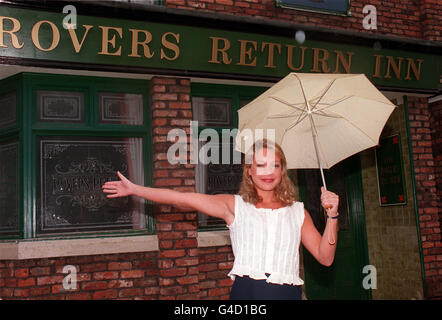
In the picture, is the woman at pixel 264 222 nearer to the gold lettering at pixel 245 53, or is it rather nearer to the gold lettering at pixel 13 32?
the gold lettering at pixel 13 32

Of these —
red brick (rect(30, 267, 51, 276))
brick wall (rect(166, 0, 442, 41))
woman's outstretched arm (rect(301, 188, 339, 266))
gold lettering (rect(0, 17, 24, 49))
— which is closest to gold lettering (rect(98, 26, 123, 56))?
gold lettering (rect(0, 17, 24, 49))

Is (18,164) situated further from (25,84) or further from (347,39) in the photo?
(347,39)

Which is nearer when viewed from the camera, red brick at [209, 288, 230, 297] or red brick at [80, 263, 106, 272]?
red brick at [80, 263, 106, 272]

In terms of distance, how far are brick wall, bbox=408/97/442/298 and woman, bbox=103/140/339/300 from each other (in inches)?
194

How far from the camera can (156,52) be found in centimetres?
588

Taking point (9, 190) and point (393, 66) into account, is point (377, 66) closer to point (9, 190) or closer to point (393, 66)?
point (393, 66)

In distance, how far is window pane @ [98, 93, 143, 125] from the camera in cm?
600

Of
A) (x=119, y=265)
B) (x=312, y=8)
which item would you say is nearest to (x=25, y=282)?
(x=119, y=265)

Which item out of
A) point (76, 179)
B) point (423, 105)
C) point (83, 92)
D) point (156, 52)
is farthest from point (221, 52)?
point (423, 105)

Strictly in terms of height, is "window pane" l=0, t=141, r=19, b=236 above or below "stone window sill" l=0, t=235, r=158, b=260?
above

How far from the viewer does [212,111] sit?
6.54 m

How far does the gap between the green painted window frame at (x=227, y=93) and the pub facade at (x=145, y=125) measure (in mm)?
16

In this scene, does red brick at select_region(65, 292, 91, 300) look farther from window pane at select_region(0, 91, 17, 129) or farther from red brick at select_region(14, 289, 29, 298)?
window pane at select_region(0, 91, 17, 129)

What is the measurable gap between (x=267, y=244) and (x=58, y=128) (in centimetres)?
366
